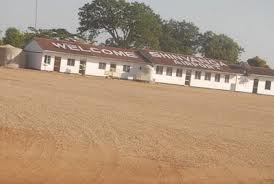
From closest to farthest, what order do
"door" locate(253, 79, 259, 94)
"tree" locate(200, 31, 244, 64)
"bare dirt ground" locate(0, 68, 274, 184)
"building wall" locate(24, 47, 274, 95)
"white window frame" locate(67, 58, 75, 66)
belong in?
1. "bare dirt ground" locate(0, 68, 274, 184)
2. "building wall" locate(24, 47, 274, 95)
3. "white window frame" locate(67, 58, 75, 66)
4. "door" locate(253, 79, 259, 94)
5. "tree" locate(200, 31, 244, 64)

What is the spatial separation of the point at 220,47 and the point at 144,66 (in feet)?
158

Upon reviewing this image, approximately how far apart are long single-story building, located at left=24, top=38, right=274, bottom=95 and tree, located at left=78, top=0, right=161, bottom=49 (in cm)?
1411

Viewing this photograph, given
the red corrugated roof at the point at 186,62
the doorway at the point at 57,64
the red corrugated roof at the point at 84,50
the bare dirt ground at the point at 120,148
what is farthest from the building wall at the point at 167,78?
the bare dirt ground at the point at 120,148

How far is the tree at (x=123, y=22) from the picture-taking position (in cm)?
7650

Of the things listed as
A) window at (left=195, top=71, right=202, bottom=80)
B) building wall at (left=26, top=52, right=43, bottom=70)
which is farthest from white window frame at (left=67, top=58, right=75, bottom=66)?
window at (left=195, top=71, right=202, bottom=80)

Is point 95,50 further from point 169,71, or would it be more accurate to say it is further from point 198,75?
point 198,75

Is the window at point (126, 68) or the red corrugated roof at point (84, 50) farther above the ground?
the red corrugated roof at point (84, 50)

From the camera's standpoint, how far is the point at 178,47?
10012 cm

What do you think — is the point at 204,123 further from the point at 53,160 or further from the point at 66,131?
the point at 53,160

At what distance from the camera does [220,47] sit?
337 feet

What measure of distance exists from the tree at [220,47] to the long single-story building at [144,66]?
33.5 m

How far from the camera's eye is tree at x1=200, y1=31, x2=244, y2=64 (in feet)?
331

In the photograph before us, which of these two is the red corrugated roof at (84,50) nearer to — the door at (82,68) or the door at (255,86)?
the door at (82,68)

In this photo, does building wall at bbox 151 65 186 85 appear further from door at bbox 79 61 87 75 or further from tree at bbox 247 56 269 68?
tree at bbox 247 56 269 68
